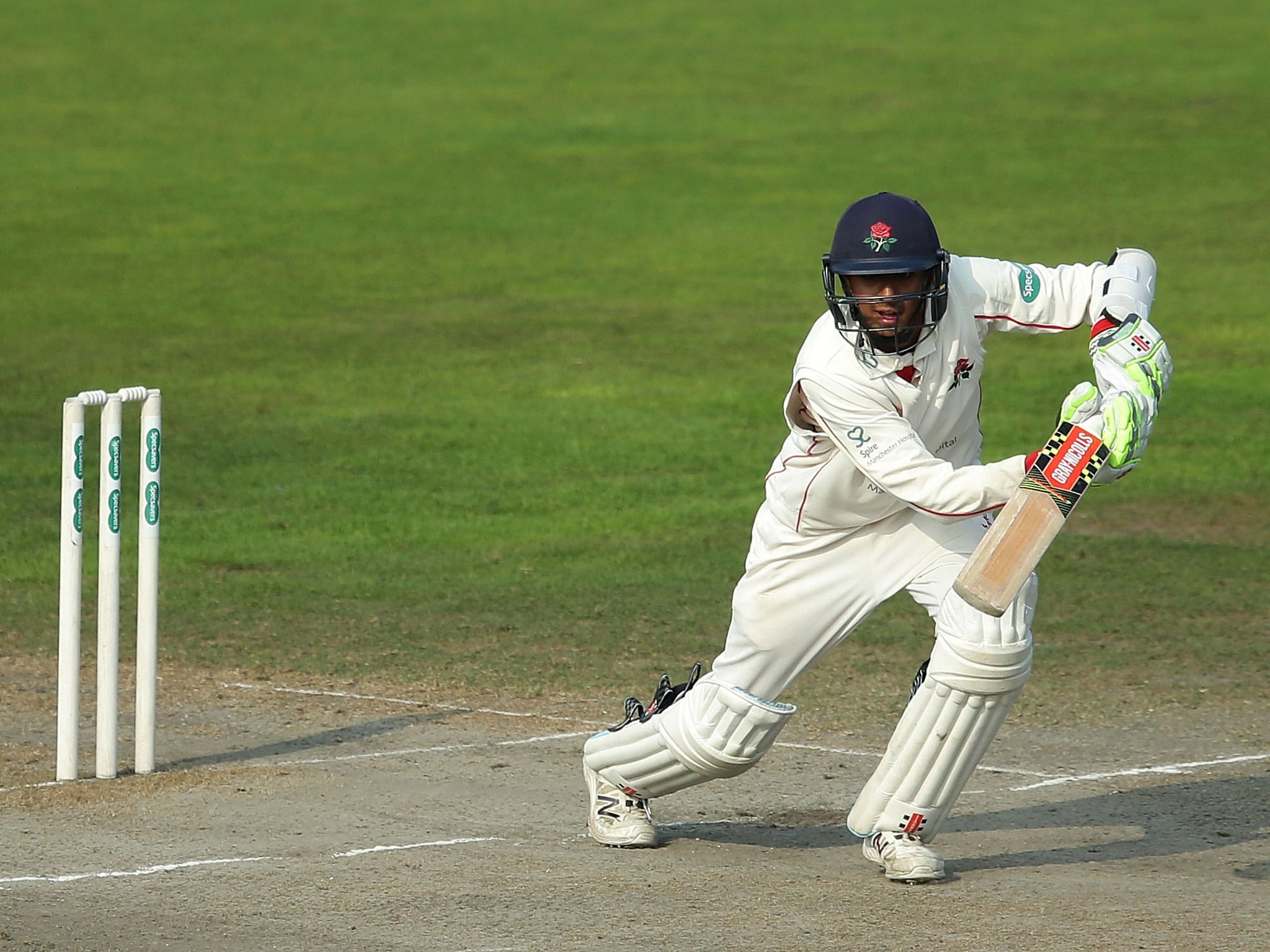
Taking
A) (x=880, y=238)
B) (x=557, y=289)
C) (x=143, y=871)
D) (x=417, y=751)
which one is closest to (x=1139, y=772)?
(x=880, y=238)

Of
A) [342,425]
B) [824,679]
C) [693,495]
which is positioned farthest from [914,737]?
[342,425]

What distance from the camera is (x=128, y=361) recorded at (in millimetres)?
17125

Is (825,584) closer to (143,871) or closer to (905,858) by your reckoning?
(905,858)

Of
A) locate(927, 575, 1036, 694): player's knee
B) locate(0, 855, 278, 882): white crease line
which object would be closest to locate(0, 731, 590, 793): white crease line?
locate(0, 855, 278, 882): white crease line

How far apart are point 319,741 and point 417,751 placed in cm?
41

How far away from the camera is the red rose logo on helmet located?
546 centimetres

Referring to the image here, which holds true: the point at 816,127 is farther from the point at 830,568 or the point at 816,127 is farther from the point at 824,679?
the point at 830,568

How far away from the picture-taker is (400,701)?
306 inches

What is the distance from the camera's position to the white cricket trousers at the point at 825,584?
574 cm

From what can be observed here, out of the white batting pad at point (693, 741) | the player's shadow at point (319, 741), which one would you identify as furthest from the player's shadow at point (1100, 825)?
the player's shadow at point (319, 741)

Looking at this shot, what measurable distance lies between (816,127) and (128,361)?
1430cm

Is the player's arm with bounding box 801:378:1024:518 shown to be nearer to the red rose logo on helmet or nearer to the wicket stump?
the red rose logo on helmet

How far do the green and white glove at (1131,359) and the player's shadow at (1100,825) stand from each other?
54.4 inches

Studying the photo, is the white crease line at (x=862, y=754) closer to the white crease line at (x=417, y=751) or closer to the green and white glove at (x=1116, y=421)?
the white crease line at (x=417, y=751)
